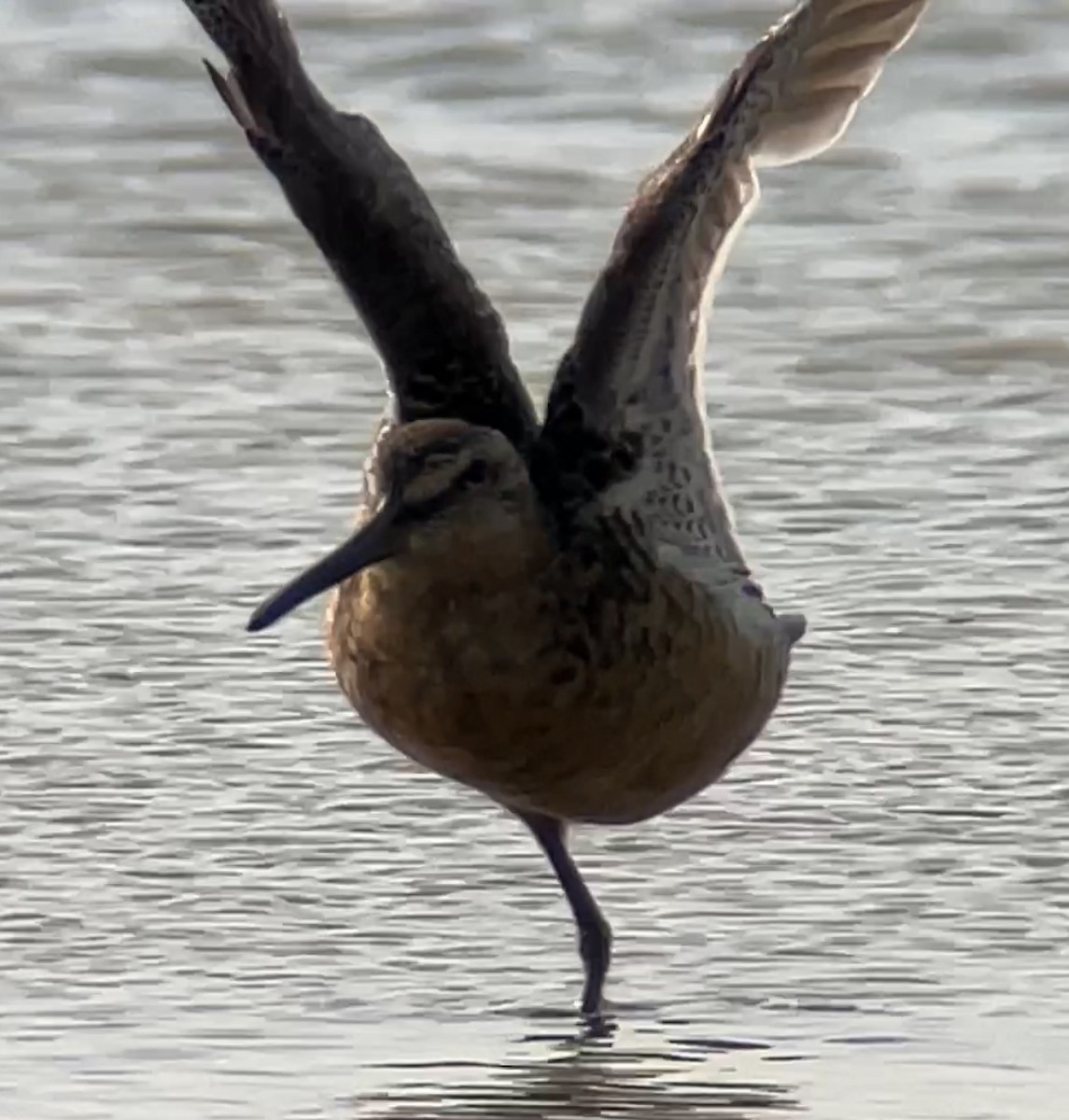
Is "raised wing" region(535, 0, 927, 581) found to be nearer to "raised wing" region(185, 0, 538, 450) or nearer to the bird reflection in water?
"raised wing" region(185, 0, 538, 450)

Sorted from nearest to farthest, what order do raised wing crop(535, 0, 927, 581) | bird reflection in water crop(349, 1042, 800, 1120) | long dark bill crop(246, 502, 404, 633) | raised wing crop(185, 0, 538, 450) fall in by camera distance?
bird reflection in water crop(349, 1042, 800, 1120)
long dark bill crop(246, 502, 404, 633)
raised wing crop(535, 0, 927, 581)
raised wing crop(185, 0, 538, 450)

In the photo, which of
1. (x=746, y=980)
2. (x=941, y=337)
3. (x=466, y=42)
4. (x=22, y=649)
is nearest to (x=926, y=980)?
(x=746, y=980)

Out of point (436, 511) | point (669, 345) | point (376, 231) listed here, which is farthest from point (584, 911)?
point (376, 231)

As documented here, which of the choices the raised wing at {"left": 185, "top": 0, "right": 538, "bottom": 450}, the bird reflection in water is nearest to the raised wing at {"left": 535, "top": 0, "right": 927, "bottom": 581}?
the raised wing at {"left": 185, "top": 0, "right": 538, "bottom": 450}

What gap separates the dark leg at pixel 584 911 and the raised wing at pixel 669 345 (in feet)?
1.76

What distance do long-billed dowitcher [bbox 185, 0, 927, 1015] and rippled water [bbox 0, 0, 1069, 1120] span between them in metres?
0.34

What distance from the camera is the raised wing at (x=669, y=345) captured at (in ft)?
25.8

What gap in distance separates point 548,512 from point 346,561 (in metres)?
0.60

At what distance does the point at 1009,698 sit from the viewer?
8906 mm

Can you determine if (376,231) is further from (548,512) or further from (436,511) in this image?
(436,511)

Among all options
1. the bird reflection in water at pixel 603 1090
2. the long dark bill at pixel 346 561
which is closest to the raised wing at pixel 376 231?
the long dark bill at pixel 346 561

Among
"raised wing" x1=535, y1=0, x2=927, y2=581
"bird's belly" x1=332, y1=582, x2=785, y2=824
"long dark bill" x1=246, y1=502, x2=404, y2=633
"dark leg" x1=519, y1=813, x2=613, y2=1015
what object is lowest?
"dark leg" x1=519, y1=813, x2=613, y2=1015

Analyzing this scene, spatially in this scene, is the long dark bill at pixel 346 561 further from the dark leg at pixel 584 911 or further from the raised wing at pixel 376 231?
the dark leg at pixel 584 911

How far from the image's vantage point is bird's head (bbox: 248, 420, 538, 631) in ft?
23.9
